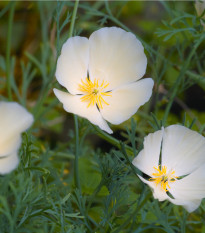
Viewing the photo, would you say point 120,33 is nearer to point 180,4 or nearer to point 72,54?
point 72,54

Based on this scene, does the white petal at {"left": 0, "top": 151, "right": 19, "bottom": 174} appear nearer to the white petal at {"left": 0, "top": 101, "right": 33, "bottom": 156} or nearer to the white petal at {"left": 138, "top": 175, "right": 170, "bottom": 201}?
the white petal at {"left": 0, "top": 101, "right": 33, "bottom": 156}

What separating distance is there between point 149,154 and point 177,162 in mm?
70

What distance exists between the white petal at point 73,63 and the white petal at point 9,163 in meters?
0.16

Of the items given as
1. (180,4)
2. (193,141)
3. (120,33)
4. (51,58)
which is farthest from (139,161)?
(180,4)

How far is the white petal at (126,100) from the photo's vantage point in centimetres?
63

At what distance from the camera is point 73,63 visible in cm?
67

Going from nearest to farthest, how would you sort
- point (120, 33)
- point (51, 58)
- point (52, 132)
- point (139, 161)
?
point (139, 161), point (120, 33), point (51, 58), point (52, 132)

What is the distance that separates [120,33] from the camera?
0.65 m

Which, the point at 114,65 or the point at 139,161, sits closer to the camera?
the point at 139,161

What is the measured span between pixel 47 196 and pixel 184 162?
204 mm

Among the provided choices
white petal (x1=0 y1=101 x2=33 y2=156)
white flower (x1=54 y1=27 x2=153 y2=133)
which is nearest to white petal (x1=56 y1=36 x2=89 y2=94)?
white flower (x1=54 y1=27 x2=153 y2=133)

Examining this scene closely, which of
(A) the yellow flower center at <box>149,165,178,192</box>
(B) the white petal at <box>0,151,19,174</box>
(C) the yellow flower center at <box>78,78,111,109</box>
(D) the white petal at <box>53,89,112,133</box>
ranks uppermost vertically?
(B) the white petal at <box>0,151,19,174</box>

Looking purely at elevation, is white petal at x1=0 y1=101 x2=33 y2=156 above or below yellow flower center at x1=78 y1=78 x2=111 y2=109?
above

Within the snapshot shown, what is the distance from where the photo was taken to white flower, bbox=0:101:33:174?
495 millimetres
